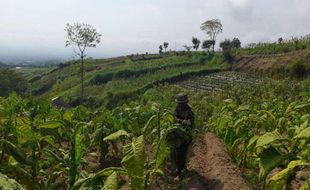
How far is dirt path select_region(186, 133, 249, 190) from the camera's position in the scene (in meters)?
8.02

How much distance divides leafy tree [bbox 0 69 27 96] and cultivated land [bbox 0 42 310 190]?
32439mm

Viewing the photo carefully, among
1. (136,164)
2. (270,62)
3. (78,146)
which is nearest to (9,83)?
(270,62)

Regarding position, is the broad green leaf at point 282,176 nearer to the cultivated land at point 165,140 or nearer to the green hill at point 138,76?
the cultivated land at point 165,140

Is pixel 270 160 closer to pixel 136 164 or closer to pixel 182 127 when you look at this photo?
pixel 136 164

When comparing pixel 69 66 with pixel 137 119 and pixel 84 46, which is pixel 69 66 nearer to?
pixel 84 46

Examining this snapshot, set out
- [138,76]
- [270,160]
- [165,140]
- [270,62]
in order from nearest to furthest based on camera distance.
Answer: [270,160] → [165,140] → [270,62] → [138,76]

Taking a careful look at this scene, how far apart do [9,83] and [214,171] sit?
57.7 metres

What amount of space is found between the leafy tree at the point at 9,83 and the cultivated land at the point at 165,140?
32.4 m

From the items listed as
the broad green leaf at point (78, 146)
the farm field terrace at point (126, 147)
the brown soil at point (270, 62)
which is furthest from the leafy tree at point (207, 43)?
the broad green leaf at point (78, 146)

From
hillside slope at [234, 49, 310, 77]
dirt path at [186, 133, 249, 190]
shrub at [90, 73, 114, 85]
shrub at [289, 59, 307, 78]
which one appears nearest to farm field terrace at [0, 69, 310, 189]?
dirt path at [186, 133, 249, 190]

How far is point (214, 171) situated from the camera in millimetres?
9086

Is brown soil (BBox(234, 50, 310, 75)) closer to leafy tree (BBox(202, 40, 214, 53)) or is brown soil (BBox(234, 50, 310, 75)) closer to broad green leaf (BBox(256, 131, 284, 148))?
leafy tree (BBox(202, 40, 214, 53))

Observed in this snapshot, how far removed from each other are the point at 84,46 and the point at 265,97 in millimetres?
26787

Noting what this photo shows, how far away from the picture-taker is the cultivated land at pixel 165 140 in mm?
4305
